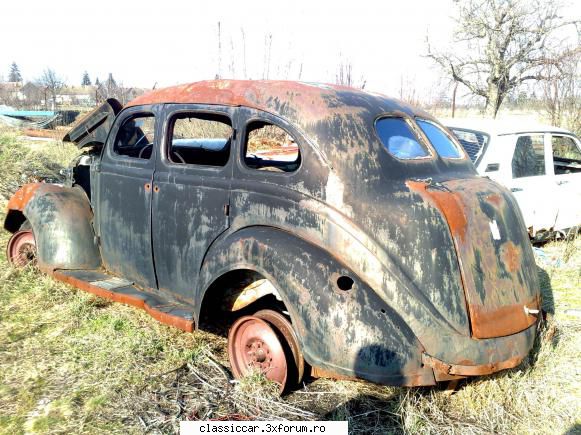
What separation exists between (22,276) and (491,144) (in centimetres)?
548

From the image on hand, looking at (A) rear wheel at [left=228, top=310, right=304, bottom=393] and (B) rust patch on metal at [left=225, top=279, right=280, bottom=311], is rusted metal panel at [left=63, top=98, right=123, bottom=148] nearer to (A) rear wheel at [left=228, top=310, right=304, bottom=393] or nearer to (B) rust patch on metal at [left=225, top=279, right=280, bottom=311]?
(B) rust patch on metal at [left=225, top=279, right=280, bottom=311]

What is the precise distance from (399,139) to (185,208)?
1.58 m

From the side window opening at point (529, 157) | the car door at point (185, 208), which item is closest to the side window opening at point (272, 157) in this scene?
the car door at point (185, 208)

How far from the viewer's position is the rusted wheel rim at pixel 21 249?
5380mm

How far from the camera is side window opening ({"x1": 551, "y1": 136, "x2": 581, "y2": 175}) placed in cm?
743

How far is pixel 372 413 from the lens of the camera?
10.3 feet

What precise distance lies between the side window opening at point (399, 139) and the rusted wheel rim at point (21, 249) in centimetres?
397

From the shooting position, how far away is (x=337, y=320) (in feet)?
9.19

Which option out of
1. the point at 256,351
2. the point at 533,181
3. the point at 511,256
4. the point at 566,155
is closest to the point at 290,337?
the point at 256,351

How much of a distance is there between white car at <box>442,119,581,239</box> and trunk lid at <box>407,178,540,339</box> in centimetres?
293

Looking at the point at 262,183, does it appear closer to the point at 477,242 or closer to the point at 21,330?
the point at 477,242

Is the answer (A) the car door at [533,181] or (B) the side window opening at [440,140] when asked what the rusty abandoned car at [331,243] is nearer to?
(B) the side window opening at [440,140]

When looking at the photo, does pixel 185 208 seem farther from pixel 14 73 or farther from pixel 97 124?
pixel 14 73

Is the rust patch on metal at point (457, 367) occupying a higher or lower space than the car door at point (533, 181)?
lower
